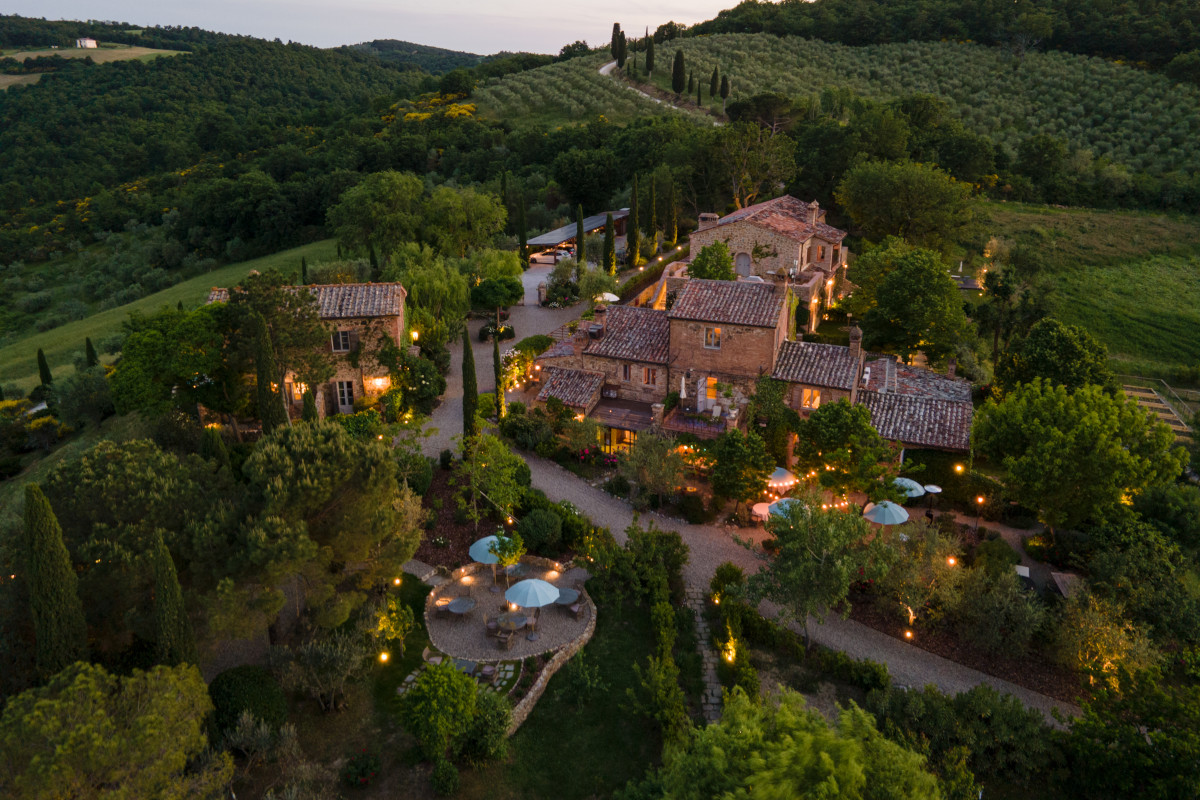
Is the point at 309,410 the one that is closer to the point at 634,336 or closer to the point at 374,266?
the point at 634,336

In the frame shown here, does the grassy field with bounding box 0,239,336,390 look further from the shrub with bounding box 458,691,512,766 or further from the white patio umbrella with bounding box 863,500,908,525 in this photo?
the white patio umbrella with bounding box 863,500,908,525

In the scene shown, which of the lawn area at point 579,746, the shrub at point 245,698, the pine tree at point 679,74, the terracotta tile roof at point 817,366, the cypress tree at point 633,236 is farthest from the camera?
the pine tree at point 679,74

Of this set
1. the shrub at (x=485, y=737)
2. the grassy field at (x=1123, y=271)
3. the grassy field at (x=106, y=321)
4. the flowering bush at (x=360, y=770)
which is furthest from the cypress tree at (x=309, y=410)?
the grassy field at (x=1123, y=271)

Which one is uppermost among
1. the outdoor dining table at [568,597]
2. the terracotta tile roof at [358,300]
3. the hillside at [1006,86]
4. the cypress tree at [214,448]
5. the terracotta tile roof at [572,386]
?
the hillside at [1006,86]

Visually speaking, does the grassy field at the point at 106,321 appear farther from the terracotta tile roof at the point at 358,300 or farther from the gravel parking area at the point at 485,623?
the gravel parking area at the point at 485,623

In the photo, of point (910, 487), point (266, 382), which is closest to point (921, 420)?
point (910, 487)

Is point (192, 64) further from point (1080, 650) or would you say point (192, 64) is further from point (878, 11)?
point (1080, 650)
